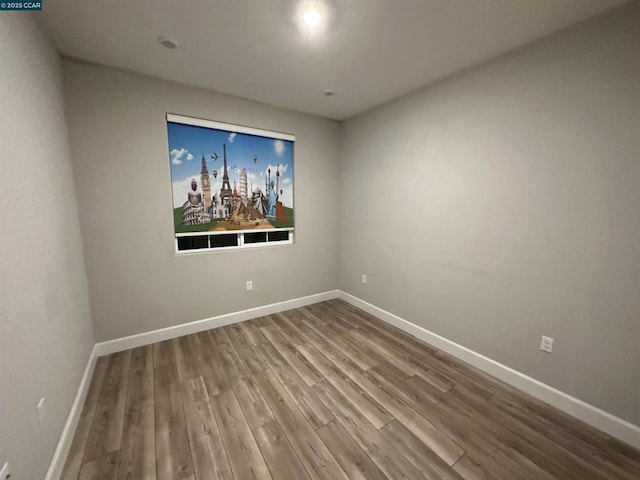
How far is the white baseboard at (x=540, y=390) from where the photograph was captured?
60.8 inches

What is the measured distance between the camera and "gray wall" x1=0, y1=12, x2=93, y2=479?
103cm

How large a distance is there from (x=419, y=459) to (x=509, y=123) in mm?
2380

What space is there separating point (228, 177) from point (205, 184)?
10.2 inches

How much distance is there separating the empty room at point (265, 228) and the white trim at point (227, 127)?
0.03 metres

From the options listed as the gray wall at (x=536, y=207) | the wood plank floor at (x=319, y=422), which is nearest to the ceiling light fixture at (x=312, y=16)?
the gray wall at (x=536, y=207)

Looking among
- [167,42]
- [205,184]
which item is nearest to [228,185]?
[205,184]

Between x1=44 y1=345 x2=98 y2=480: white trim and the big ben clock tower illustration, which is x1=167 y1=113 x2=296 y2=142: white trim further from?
x1=44 y1=345 x2=98 y2=480: white trim

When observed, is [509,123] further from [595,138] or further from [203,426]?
[203,426]

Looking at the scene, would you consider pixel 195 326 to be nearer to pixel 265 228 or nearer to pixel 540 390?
pixel 265 228

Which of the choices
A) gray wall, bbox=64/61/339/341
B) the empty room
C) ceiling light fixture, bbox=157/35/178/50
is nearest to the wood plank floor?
the empty room

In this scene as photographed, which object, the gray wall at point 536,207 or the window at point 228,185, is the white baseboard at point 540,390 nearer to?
the gray wall at point 536,207

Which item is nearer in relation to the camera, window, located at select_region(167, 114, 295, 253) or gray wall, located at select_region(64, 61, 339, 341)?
gray wall, located at select_region(64, 61, 339, 341)

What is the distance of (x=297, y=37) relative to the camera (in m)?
1.76

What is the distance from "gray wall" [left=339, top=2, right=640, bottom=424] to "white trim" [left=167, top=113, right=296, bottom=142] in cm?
128
